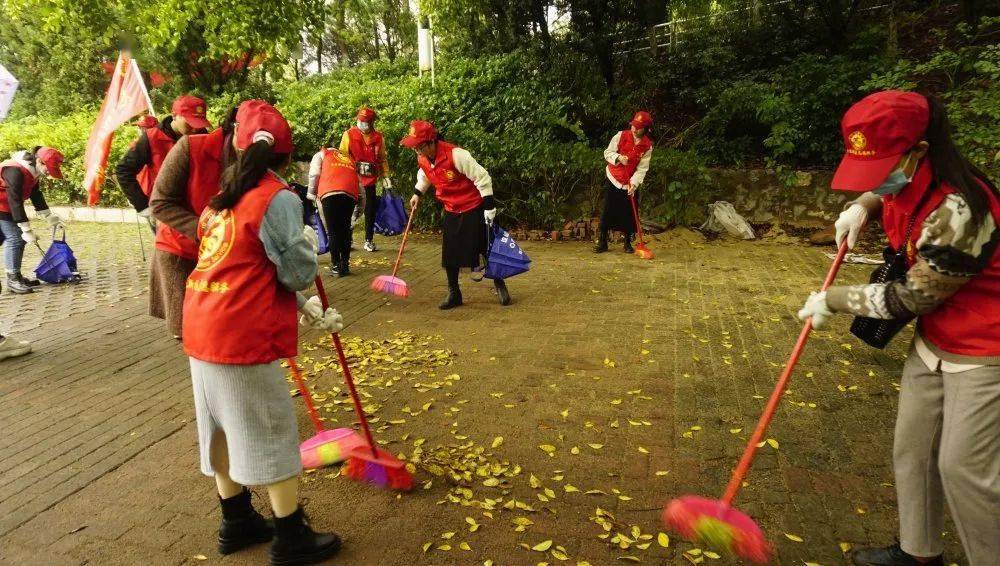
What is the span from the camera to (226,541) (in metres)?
2.56

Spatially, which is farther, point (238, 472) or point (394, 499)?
point (394, 499)

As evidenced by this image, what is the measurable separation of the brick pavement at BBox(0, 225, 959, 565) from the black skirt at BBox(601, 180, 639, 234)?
7.06ft

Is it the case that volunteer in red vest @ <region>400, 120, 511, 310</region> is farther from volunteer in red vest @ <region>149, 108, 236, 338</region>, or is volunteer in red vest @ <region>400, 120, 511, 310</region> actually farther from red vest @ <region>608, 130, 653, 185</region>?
red vest @ <region>608, 130, 653, 185</region>

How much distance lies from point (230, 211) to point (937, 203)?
2.37 m

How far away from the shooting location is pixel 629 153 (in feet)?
26.3

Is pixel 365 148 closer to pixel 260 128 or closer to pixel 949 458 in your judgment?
pixel 260 128

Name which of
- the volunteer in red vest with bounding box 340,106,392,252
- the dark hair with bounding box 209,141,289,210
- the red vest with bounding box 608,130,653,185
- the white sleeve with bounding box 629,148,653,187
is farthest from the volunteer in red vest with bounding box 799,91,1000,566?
the volunteer in red vest with bounding box 340,106,392,252

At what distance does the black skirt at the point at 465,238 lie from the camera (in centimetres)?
598

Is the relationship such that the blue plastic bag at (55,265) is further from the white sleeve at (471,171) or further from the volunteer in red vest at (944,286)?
the volunteer in red vest at (944,286)

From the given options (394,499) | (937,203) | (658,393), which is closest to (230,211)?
(394,499)

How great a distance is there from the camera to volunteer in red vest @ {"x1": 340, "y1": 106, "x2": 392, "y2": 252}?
779 cm

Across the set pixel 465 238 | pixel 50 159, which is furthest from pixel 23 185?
pixel 465 238

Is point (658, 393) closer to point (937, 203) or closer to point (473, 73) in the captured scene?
point (937, 203)

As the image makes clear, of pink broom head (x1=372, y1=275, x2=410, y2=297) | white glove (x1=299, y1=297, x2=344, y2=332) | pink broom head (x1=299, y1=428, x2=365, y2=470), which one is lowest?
pink broom head (x1=299, y1=428, x2=365, y2=470)
